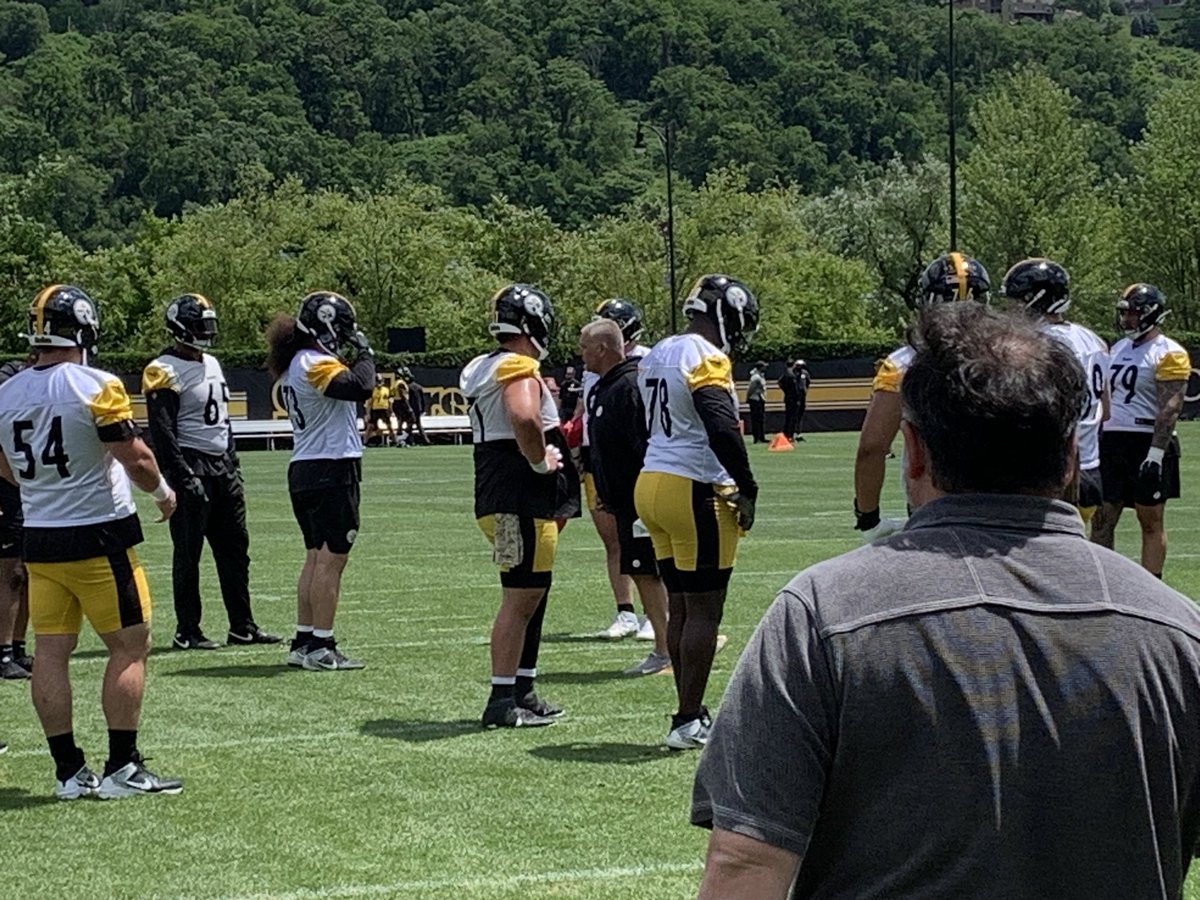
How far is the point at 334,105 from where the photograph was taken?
7815 inches

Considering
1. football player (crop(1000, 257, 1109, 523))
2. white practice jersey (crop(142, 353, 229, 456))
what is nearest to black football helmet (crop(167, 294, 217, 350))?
white practice jersey (crop(142, 353, 229, 456))

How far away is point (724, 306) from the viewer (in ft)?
29.2

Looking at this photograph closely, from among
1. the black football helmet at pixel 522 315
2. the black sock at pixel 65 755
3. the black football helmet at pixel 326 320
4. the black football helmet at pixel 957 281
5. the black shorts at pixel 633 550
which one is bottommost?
the black sock at pixel 65 755

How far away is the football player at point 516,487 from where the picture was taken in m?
9.55

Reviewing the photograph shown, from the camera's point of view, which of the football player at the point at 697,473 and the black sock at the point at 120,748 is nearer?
the black sock at the point at 120,748

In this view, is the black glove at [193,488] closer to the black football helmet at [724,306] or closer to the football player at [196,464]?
the football player at [196,464]

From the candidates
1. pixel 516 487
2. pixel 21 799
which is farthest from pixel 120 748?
pixel 516 487

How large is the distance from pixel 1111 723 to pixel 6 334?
6865 cm

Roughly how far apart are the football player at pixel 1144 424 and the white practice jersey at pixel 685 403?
15.9 feet

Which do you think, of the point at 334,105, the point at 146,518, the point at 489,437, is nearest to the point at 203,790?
the point at 489,437

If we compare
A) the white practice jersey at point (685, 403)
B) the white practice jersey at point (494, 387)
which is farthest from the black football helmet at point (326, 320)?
the white practice jersey at point (685, 403)

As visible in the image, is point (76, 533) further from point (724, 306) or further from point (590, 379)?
point (590, 379)

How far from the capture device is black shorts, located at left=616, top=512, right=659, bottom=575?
11156 millimetres

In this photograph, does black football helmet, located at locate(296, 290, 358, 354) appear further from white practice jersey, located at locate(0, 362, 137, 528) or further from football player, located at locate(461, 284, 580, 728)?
white practice jersey, located at locate(0, 362, 137, 528)
